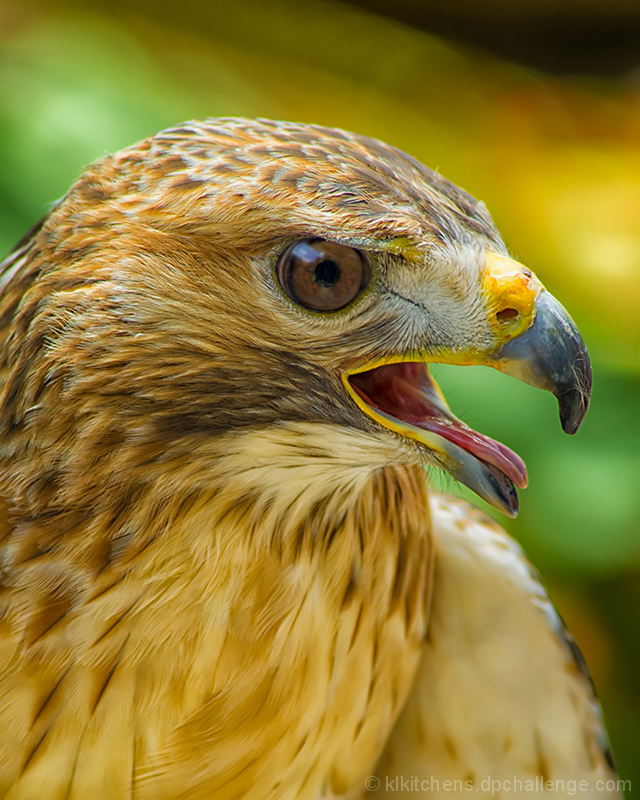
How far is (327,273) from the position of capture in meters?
0.80

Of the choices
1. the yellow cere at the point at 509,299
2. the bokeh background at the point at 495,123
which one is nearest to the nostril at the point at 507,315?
the yellow cere at the point at 509,299

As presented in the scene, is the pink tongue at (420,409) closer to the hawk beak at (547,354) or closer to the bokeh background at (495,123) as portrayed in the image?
the hawk beak at (547,354)

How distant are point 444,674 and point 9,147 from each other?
1.71 metres

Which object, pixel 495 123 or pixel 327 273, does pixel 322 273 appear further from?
pixel 495 123

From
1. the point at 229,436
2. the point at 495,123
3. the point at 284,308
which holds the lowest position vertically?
the point at 229,436

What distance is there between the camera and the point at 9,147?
86.8 inches

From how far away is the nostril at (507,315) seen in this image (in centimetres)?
81

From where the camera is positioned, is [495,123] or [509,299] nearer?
[509,299]

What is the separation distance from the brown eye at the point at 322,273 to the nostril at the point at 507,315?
5.0 inches

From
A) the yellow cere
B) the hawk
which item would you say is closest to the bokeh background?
the hawk

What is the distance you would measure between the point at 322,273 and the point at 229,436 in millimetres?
194

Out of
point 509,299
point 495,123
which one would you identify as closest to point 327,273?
point 509,299

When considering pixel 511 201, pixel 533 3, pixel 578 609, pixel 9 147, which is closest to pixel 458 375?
pixel 578 609

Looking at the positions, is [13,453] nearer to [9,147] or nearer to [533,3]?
[9,147]
